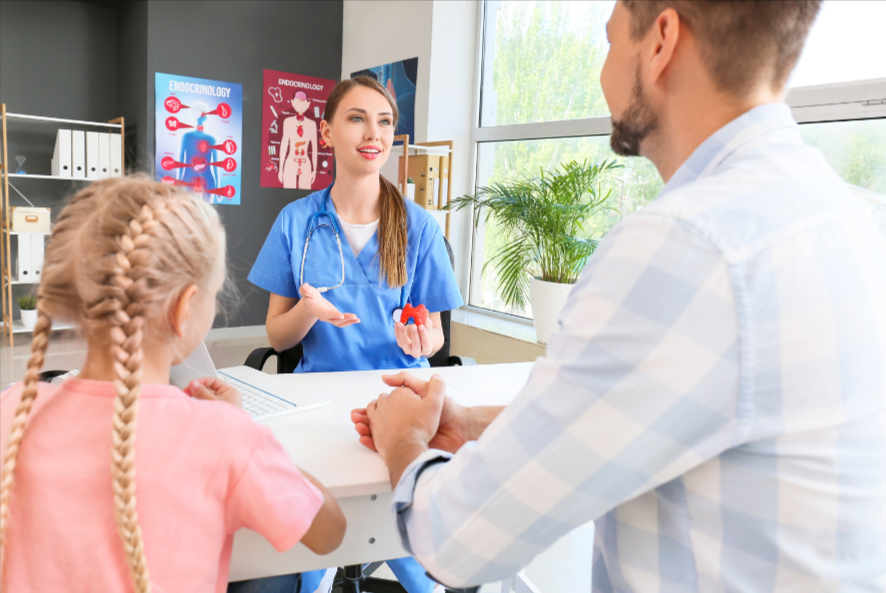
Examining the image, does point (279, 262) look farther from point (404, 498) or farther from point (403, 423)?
point (404, 498)

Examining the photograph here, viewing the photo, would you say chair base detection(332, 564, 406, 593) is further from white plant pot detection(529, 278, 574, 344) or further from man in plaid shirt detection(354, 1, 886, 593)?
white plant pot detection(529, 278, 574, 344)

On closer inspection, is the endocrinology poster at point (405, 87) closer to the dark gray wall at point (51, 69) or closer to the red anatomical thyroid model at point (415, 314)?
the dark gray wall at point (51, 69)

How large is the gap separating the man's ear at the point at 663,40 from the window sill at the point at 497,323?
285 centimetres

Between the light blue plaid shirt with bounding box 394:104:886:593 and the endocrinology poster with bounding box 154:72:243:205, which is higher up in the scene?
the endocrinology poster with bounding box 154:72:243:205

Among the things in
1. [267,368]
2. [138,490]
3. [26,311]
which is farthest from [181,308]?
[26,311]

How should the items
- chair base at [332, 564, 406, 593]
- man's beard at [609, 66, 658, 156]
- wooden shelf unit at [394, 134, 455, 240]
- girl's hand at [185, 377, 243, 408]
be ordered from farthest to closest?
1. wooden shelf unit at [394, 134, 455, 240]
2. chair base at [332, 564, 406, 593]
3. girl's hand at [185, 377, 243, 408]
4. man's beard at [609, 66, 658, 156]

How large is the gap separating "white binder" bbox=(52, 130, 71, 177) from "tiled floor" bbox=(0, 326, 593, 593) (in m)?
1.27

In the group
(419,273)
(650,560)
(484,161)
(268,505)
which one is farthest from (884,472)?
(484,161)

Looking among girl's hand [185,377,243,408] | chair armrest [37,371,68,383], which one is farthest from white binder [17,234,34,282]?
girl's hand [185,377,243,408]

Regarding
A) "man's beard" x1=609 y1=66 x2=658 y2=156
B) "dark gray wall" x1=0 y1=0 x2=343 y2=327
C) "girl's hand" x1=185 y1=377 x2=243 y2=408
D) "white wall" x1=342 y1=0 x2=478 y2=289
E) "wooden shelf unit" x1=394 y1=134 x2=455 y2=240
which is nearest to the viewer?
"man's beard" x1=609 y1=66 x2=658 y2=156

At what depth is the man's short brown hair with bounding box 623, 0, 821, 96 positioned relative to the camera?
2.27ft

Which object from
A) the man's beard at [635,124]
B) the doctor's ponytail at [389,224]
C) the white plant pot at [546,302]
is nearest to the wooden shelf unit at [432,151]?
the white plant pot at [546,302]

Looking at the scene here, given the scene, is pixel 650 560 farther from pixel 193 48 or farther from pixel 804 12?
pixel 193 48

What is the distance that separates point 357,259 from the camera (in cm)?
193
